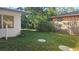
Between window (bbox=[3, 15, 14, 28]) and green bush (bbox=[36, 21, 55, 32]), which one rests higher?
window (bbox=[3, 15, 14, 28])

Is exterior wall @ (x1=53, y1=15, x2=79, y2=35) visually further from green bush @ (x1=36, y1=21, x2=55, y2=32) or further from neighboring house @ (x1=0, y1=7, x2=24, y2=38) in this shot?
neighboring house @ (x1=0, y1=7, x2=24, y2=38)

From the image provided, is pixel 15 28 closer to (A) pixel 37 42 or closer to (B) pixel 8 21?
(B) pixel 8 21

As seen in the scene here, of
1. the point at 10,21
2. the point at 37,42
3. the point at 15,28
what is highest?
the point at 10,21

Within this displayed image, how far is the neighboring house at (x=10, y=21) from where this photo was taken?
3906mm

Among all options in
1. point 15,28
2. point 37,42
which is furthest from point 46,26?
point 15,28

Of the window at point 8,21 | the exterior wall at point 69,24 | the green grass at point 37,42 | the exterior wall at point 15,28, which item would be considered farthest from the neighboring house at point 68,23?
the window at point 8,21

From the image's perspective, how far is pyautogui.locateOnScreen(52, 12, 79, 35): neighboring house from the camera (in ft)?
12.9

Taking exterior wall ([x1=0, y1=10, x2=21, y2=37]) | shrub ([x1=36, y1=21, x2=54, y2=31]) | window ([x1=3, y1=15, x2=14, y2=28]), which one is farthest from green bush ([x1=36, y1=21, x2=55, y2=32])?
window ([x1=3, y1=15, x2=14, y2=28])

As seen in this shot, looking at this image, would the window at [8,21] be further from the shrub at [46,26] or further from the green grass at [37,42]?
the shrub at [46,26]

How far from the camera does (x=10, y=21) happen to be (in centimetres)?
397

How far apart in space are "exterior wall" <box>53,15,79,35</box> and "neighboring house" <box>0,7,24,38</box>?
61 centimetres

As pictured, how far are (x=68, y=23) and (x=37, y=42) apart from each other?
599mm

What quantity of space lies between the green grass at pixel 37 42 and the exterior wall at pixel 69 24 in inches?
3.9

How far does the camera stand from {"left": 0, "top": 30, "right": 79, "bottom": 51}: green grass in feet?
12.9
